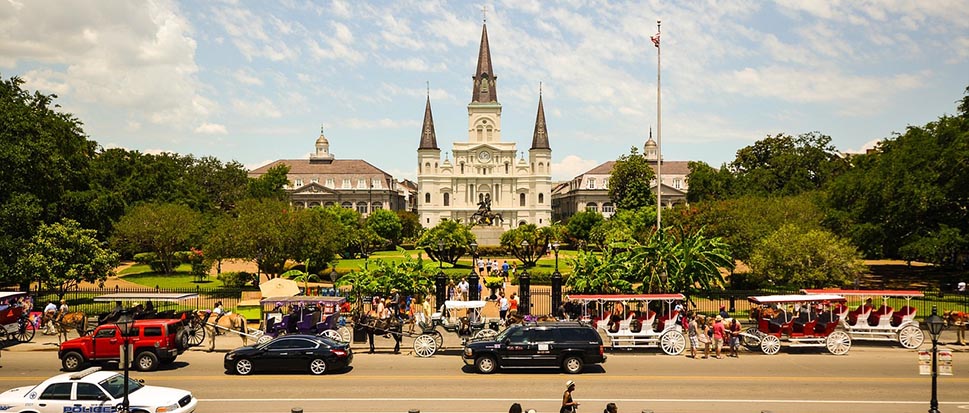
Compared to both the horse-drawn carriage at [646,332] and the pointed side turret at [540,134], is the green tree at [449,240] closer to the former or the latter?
the horse-drawn carriage at [646,332]

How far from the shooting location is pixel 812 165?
79.4 m

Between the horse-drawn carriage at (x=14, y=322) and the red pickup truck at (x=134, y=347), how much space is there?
20.4ft

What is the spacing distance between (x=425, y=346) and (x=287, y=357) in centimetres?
452

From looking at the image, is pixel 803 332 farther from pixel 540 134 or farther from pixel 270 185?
pixel 540 134

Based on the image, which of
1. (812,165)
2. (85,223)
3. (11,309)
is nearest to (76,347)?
(11,309)

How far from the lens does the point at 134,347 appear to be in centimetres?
1944

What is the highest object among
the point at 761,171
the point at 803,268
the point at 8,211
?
the point at 761,171

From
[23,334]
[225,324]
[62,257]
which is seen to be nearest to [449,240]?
[62,257]

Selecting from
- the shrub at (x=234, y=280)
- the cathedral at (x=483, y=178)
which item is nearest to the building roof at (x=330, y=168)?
the cathedral at (x=483, y=178)

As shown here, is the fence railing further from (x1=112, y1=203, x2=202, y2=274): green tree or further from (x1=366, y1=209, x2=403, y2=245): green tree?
(x1=366, y1=209, x2=403, y2=245): green tree

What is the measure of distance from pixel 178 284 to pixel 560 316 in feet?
90.9

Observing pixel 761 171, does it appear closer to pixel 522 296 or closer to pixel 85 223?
pixel 522 296

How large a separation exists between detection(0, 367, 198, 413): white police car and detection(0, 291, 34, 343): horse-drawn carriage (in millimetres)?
12041

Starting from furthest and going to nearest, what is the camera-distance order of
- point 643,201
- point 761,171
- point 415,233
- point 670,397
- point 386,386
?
point 415,233 < point 643,201 < point 761,171 < point 386,386 < point 670,397
